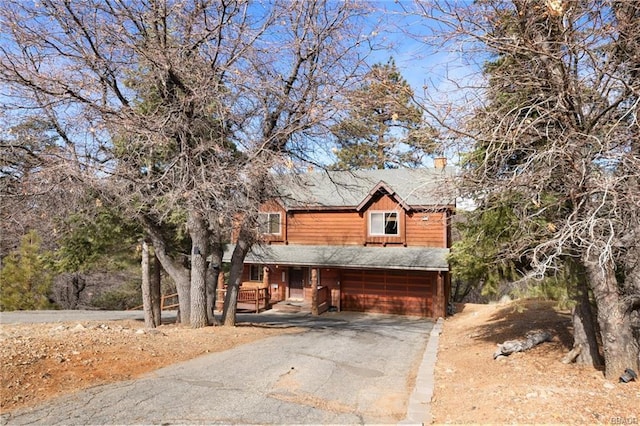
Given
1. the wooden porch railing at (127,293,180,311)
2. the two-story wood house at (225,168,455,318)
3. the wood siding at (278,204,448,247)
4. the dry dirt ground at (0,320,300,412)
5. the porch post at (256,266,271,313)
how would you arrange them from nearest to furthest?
the dry dirt ground at (0,320,300,412)
the two-story wood house at (225,168,455,318)
the wood siding at (278,204,448,247)
the wooden porch railing at (127,293,180,311)
the porch post at (256,266,271,313)

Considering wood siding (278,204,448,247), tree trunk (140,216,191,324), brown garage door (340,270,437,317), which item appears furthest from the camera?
wood siding (278,204,448,247)

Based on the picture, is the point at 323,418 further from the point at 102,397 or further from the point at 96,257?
the point at 96,257

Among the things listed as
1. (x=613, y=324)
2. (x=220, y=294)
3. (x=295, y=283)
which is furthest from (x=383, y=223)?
(x=613, y=324)

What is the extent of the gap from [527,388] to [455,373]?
2102 mm

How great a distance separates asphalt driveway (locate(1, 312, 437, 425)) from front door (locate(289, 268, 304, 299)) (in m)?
12.6

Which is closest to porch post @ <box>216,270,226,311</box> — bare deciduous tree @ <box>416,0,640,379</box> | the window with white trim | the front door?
the window with white trim

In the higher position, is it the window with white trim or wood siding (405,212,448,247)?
wood siding (405,212,448,247)

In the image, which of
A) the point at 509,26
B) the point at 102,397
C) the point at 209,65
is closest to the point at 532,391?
the point at 509,26

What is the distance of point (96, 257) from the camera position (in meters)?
15.4

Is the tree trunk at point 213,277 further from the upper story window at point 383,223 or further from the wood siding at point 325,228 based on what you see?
the upper story window at point 383,223

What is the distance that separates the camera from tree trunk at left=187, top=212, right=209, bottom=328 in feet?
39.2

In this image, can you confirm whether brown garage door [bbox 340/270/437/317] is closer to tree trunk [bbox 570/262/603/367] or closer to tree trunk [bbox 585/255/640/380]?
tree trunk [bbox 570/262/603/367]

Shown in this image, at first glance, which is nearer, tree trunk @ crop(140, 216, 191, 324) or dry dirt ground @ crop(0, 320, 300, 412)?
dry dirt ground @ crop(0, 320, 300, 412)

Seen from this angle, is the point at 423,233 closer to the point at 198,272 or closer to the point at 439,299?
the point at 439,299
